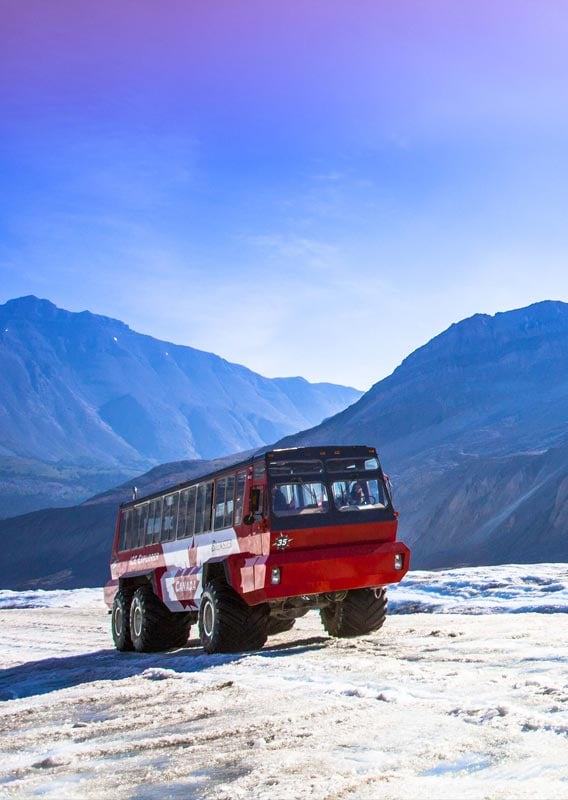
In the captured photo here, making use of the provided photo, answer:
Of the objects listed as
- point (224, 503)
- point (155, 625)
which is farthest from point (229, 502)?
point (155, 625)

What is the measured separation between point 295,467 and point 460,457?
95963 millimetres

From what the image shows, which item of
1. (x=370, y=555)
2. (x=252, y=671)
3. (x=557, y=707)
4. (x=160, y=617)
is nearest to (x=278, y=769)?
(x=557, y=707)

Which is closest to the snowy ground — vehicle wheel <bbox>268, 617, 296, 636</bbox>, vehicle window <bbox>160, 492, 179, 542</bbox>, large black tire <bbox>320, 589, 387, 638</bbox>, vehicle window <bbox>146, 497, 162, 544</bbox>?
large black tire <bbox>320, 589, 387, 638</bbox>

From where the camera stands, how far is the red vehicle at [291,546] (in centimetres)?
1459

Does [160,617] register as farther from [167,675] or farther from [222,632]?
[167,675]

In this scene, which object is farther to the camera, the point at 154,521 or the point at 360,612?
the point at 154,521

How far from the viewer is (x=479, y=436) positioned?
11800cm

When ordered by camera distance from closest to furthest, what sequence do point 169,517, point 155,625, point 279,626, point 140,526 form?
point 155,625 < point 169,517 < point 279,626 < point 140,526

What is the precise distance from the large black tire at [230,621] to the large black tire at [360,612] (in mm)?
1453

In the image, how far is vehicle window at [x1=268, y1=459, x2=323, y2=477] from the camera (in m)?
14.9

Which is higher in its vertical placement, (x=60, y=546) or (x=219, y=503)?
(x=60, y=546)

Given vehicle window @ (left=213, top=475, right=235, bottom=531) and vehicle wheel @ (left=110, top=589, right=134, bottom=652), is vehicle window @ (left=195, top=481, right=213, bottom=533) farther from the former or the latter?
vehicle wheel @ (left=110, top=589, right=134, bottom=652)

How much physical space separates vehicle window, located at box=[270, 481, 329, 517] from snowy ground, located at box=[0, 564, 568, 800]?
216 cm

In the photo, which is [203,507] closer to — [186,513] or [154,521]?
[186,513]
